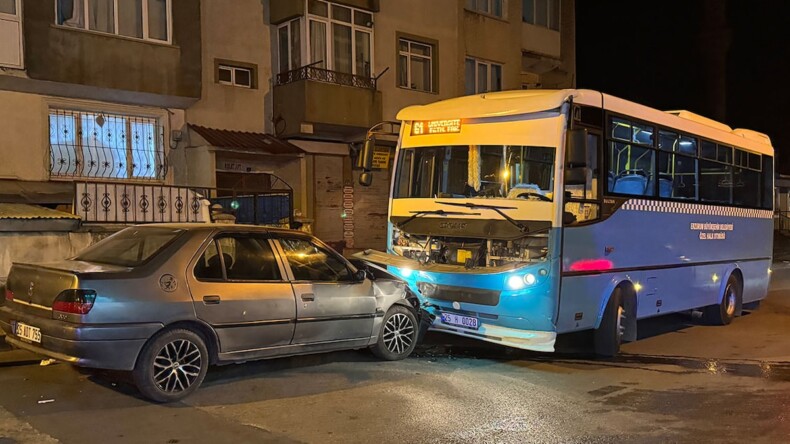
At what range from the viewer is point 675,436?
17.7 feet

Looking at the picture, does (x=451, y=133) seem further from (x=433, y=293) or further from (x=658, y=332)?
(x=658, y=332)

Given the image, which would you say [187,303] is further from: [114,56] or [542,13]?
[542,13]

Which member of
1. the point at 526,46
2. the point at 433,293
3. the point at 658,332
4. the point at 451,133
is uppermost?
the point at 526,46

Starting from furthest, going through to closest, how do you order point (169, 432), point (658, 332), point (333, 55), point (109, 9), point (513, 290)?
point (333, 55) → point (109, 9) → point (658, 332) → point (513, 290) → point (169, 432)

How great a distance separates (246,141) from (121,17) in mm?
3643

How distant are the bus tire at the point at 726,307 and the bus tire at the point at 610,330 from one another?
3.70m

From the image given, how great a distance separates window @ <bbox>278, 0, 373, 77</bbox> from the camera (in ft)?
54.5

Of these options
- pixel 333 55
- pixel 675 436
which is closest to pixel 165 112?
pixel 333 55

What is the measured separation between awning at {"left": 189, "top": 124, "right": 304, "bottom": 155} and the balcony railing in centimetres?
155

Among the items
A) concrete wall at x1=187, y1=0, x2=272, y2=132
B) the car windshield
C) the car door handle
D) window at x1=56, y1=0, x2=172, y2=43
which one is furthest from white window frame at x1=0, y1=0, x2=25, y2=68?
the car door handle

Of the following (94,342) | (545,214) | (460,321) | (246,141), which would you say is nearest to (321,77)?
(246,141)

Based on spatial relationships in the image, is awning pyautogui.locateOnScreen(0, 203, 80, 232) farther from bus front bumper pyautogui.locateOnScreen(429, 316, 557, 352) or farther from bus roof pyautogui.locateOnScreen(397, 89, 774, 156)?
bus front bumper pyautogui.locateOnScreen(429, 316, 557, 352)

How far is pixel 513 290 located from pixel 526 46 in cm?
1847

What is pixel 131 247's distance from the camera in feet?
A: 21.6
